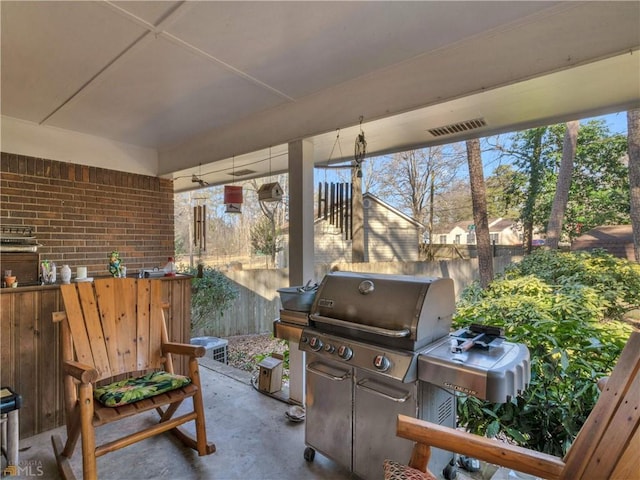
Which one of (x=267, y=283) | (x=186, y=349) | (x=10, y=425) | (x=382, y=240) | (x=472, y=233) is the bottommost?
(x=10, y=425)

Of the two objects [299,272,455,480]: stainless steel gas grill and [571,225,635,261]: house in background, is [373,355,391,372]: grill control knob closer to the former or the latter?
[299,272,455,480]: stainless steel gas grill

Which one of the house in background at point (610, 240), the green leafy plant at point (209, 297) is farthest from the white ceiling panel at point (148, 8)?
the house in background at point (610, 240)

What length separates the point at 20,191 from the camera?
9.99 feet

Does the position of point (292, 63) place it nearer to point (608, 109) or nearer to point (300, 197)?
point (300, 197)

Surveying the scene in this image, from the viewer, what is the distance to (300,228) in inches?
106

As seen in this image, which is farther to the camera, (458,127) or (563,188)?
(563,188)

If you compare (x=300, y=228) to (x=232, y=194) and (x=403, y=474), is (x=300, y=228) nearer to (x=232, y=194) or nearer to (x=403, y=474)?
(x=232, y=194)

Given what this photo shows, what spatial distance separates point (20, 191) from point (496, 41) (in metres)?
4.01

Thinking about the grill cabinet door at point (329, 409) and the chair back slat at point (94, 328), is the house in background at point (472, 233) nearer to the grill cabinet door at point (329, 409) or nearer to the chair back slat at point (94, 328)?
the grill cabinet door at point (329, 409)

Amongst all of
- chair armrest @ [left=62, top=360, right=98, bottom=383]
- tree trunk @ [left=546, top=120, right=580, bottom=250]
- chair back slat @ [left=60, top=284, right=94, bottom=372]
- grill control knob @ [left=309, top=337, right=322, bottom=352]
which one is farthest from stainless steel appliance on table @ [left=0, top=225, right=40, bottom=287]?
tree trunk @ [left=546, top=120, right=580, bottom=250]

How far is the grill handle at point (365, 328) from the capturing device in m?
1.52

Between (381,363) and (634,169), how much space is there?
4.42 meters

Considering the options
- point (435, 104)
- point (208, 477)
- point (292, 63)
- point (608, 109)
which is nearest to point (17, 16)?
point (292, 63)

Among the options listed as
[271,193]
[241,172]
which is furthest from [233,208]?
[241,172]
